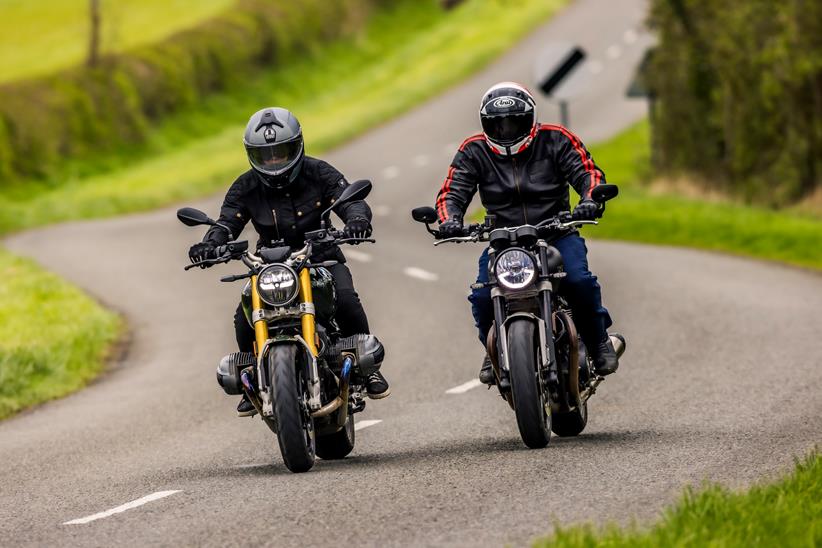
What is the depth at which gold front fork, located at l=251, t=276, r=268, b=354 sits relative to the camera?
926 cm

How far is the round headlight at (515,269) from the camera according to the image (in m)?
9.37

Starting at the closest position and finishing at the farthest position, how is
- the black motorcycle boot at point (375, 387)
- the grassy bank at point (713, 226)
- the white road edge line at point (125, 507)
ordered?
the white road edge line at point (125, 507), the black motorcycle boot at point (375, 387), the grassy bank at point (713, 226)

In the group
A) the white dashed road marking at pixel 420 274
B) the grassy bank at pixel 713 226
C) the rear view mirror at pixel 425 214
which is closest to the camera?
the rear view mirror at pixel 425 214

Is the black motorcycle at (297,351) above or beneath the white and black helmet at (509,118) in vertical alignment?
beneath

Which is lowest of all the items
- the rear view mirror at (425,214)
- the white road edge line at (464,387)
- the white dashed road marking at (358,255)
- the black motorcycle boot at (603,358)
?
the white road edge line at (464,387)

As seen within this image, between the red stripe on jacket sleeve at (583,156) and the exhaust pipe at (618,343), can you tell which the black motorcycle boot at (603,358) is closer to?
the exhaust pipe at (618,343)

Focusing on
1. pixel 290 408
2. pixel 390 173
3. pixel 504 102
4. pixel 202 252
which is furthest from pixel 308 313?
pixel 390 173

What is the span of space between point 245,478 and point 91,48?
1547 inches

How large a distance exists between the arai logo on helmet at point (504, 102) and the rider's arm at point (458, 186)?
14.5 inches

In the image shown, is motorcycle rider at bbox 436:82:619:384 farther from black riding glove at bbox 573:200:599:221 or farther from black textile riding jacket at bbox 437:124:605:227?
black riding glove at bbox 573:200:599:221

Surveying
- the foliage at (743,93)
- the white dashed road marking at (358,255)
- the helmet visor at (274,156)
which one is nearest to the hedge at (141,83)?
the foliage at (743,93)

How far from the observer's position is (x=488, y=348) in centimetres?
957

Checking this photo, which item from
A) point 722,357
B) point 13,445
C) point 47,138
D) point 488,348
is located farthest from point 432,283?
point 47,138

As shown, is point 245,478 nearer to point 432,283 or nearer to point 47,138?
point 432,283
